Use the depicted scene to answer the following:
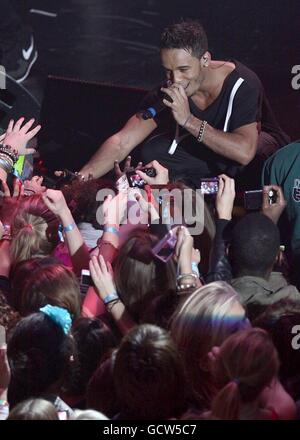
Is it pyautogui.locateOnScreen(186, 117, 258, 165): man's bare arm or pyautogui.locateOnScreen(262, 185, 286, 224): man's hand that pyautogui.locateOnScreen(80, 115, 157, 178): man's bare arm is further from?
pyautogui.locateOnScreen(262, 185, 286, 224): man's hand

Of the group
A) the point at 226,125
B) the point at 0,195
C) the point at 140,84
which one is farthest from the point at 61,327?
the point at 140,84

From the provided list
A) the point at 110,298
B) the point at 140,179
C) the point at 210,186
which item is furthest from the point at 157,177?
the point at 110,298

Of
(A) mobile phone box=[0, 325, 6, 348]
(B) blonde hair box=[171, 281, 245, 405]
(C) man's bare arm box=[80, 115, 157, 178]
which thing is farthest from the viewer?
(C) man's bare arm box=[80, 115, 157, 178]

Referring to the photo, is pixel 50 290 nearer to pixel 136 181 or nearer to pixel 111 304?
pixel 111 304

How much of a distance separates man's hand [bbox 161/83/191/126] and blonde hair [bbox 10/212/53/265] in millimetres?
870

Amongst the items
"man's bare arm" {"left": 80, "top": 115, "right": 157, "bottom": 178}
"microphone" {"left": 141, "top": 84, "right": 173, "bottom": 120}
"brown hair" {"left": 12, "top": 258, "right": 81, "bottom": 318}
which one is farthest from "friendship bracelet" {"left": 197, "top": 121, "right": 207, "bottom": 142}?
"brown hair" {"left": 12, "top": 258, "right": 81, "bottom": 318}

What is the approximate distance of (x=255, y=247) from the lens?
2928 millimetres

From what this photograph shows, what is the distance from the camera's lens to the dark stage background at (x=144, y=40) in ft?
17.0

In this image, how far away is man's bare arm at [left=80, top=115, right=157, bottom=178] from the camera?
167 inches

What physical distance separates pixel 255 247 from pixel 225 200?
296 millimetres

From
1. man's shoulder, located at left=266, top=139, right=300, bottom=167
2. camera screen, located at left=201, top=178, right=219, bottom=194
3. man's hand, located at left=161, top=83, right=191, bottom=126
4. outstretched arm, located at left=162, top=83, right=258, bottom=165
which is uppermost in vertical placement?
man's hand, located at left=161, top=83, right=191, bottom=126

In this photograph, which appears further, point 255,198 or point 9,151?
point 9,151

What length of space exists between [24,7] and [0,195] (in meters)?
2.42
